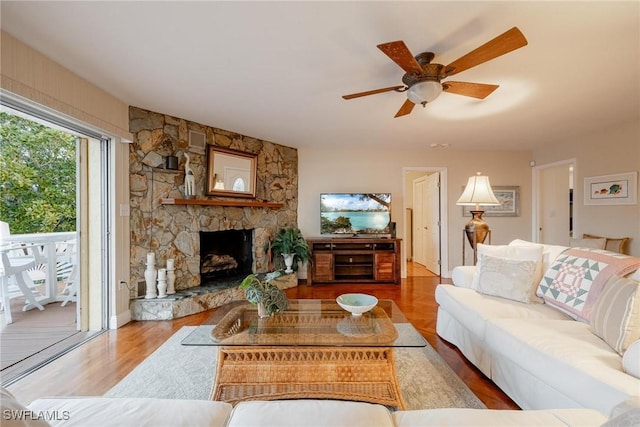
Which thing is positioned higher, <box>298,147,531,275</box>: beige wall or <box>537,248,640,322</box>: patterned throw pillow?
<box>298,147,531,275</box>: beige wall

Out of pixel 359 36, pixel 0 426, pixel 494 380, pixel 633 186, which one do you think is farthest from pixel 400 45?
pixel 633 186

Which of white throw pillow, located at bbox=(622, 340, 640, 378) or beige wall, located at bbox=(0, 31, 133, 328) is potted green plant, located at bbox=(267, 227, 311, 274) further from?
white throw pillow, located at bbox=(622, 340, 640, 378)

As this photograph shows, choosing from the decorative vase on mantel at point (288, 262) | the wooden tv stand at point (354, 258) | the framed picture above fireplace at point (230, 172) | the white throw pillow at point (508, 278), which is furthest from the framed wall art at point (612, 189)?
the framed picture above fireplace at point (230, 172)

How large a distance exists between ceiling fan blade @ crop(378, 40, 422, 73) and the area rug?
201 cm

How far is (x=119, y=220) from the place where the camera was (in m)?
2.80

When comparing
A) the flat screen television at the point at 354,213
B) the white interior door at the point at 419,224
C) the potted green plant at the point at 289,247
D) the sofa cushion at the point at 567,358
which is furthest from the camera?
the white interior door at the point at 419,224

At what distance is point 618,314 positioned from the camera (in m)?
1.44

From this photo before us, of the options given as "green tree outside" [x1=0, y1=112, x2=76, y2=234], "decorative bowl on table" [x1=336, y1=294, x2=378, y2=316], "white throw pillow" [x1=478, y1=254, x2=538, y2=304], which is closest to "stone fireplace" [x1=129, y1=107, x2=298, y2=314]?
"green tree outside" [x1=0, y1=112, x2=76, y2=234]

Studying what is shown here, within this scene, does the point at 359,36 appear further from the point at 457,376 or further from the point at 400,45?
the point at 457,376

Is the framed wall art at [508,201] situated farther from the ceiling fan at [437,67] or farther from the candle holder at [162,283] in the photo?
the candle holder at [162,283]

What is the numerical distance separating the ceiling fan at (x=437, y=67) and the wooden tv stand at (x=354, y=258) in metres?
2.76

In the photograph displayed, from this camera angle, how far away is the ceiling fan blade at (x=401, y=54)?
4.90 ft

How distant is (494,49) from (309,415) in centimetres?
193

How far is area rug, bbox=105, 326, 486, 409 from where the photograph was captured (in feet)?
5.61
